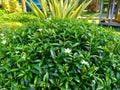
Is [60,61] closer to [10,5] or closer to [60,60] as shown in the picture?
[60,60]

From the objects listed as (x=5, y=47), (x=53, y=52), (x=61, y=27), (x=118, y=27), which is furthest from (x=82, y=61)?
(x=118, y=27)

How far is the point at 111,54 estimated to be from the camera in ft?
7.64

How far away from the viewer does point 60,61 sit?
7.09ft

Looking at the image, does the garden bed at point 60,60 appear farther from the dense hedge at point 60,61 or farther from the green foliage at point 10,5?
the green foliage at point 10,5

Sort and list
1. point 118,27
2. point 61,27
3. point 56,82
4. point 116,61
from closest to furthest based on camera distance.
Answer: point 56,82
point 116,61
point 61,27
point 118,27

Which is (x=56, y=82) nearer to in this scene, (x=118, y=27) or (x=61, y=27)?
(x=61, y=27)

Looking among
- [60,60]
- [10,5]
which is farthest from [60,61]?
[10,5]

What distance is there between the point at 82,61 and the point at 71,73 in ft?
0.46

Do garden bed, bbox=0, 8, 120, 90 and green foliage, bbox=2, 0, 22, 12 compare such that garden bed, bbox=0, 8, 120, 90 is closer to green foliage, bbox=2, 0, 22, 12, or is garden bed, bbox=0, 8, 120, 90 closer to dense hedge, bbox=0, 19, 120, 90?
dense hedge, bbox=0, 19, 120, 90

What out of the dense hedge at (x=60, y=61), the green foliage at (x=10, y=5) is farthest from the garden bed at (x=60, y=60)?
the green foliage at (x=10, y=5)

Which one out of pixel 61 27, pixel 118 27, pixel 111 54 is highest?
pixel 61 27

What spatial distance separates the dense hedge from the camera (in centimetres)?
210

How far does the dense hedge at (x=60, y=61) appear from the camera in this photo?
6.88ft

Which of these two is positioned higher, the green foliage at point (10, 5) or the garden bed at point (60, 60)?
the garden bed at point (60, 60)
